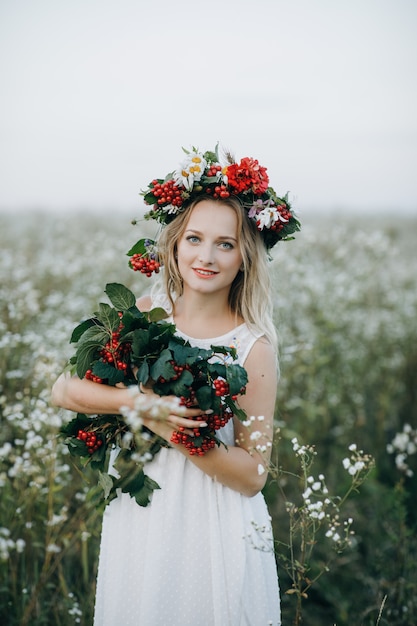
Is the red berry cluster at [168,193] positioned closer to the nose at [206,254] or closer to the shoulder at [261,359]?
the nose at [206,254]

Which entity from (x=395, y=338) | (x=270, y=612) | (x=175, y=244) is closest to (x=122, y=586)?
(x=270, y=612)

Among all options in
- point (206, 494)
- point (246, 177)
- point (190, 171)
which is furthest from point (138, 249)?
point (206, 494)

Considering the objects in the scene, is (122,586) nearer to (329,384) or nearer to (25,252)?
(329,384)

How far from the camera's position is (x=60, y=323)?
13.8 ft

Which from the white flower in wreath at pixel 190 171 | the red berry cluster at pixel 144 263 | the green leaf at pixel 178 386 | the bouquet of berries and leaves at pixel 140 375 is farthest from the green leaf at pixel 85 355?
the white flower in wreath at pixel 190 171

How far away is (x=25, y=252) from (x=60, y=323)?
327cm

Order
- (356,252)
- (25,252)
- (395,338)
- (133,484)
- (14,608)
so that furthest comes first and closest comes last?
(356,252)
(25,252)
(395,338)
(14,608)
(133,484)

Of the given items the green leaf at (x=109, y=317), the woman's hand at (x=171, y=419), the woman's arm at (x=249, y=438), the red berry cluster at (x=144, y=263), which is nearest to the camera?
the woman's hand at (x=171, y=419)

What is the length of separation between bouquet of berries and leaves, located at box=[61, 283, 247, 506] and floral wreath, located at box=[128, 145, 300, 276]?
1.58 feet

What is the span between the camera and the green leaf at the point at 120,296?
6.91 feet

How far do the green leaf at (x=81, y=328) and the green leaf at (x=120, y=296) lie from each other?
0.10m

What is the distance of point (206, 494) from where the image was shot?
234 centimetres

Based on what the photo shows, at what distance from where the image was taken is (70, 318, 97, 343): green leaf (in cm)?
213

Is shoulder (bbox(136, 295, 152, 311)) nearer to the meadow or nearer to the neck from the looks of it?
the neck
